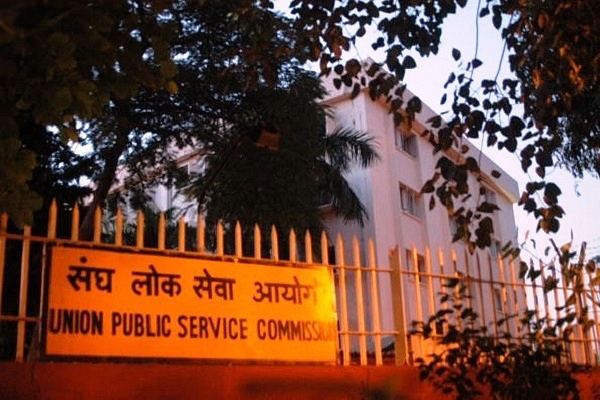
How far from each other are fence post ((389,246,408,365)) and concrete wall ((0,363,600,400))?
0.86 feet

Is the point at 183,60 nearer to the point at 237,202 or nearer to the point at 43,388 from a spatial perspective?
the point at 237,202

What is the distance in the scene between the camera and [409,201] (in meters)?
21.0

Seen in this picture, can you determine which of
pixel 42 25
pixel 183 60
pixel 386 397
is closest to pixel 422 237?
pixel 183 60

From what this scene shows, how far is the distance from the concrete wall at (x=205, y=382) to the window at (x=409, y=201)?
15.3 m

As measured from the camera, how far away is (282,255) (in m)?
13.4

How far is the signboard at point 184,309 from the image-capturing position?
4.38 meters

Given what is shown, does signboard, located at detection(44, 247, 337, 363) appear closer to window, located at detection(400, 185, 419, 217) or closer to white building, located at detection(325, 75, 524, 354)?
white building, located at detection(325, 75, 524, 354)

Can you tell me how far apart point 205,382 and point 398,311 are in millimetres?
1743

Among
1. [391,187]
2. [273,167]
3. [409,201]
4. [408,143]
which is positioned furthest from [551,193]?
[408,143]

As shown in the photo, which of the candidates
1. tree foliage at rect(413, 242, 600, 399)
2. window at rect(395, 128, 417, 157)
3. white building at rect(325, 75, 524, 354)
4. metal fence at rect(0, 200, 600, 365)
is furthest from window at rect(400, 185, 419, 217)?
tree foliage at rect(413, 242, 600, 399)

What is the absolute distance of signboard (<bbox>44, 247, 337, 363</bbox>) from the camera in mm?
→ 4379

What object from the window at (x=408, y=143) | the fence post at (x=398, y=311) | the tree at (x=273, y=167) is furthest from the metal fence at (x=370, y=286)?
the window at (x=408, y=143)

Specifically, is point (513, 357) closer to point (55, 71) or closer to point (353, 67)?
point (353, 67)

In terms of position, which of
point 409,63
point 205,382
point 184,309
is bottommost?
point 205,382
